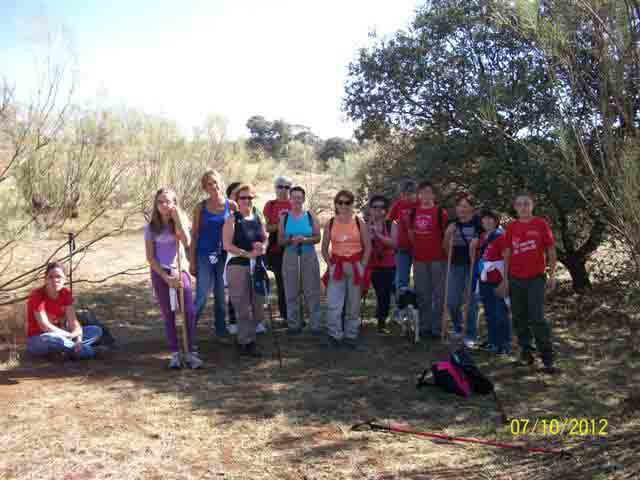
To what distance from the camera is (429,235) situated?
6484 mm

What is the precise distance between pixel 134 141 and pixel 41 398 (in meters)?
7.71

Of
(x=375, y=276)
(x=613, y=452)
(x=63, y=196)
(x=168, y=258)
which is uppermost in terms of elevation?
(x=63, y=196)

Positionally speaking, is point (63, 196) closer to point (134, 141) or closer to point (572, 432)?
point (134, 141)

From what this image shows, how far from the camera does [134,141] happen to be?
1173 centimetres

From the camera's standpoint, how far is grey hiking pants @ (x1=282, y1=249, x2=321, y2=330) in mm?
6570

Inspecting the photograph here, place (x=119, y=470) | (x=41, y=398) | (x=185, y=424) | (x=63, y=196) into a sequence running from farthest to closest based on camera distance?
(x=63, y=196) < (x=41, y=398) < (x=185, y=424) < (x=119, y=470)

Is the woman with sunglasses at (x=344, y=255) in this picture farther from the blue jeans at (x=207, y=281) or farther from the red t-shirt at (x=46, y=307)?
the red t-shirt at (x=46, y=307)

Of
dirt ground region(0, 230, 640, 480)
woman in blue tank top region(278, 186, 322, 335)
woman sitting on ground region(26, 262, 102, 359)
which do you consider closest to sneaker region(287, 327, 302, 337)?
dirt ground region(0, 230, 640, 480)

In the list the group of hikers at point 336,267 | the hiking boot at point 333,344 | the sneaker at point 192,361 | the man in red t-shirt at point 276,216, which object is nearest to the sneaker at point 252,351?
the group of hikers at point 336,267

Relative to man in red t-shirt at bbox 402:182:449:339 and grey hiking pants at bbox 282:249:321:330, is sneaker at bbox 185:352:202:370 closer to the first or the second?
grey hiking pants at bbox 282:249:321:330

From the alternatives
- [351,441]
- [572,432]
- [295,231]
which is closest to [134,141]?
[295,231]

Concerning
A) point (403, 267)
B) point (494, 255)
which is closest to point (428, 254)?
point (403, 267)

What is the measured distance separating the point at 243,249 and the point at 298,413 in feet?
6.13
